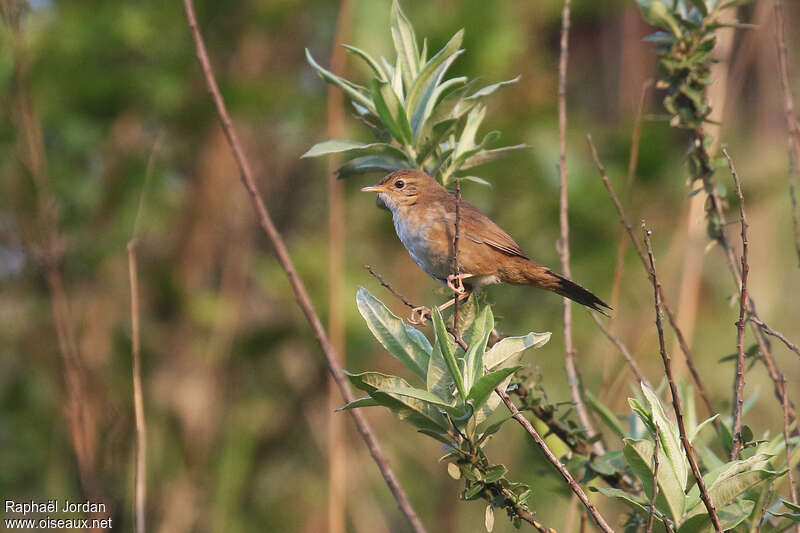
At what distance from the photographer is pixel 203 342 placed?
5.46 metres

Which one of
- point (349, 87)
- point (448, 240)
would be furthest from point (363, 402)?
point (448, 240)

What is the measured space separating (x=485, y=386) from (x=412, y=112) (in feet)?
2.94

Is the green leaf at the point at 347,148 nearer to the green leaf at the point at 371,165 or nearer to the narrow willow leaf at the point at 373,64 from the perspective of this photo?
the green leaf at the point at 371,165

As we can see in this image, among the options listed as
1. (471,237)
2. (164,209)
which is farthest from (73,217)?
(471,237)

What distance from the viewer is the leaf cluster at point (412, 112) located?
218 centimetres

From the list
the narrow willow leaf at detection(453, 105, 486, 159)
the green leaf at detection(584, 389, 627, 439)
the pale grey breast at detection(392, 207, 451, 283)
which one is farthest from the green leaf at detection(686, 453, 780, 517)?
the pale grey breast at detection(392, 207, 451, 283)

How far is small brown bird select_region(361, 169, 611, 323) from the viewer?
2.88 m

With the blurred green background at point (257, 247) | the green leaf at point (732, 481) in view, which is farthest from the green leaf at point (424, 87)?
the blurred green background at point (257, 247)

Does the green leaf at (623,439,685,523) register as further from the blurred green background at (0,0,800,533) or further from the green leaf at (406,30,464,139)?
the blurred green background at (0,0,800,533)

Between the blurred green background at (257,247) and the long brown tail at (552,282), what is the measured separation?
70.3 inches

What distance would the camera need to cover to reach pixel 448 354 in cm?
170

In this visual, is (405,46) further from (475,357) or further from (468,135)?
(475,357)

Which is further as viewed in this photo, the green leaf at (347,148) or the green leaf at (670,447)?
the green leaf at (347,148)

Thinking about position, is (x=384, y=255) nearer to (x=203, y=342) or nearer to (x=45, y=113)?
(x=203, y=342)
